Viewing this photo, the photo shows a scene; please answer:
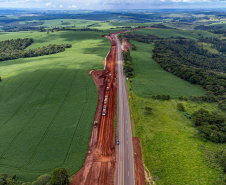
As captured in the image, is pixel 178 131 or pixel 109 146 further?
pixel 178 131

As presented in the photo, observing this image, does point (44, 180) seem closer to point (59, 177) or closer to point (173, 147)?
point (59, 177)

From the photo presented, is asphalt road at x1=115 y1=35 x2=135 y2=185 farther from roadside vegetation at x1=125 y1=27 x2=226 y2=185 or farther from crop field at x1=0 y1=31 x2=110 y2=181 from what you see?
crop field at x1=0 y1=31 x2=110 y2=181

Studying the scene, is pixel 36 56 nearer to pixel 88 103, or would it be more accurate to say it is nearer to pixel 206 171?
pixel 88 103

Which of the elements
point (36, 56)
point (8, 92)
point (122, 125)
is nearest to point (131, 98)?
point (122, 125)

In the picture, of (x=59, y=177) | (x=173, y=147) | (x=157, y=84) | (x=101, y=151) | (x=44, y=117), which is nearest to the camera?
(x=59, y=177)

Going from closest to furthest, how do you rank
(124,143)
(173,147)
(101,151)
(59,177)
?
(59,177) < (173,147) < (101,151) < (124,143)

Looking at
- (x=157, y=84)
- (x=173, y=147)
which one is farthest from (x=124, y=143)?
(x=157, y=84)

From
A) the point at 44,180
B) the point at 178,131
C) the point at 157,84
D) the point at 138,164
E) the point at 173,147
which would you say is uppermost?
the point at 157,84
